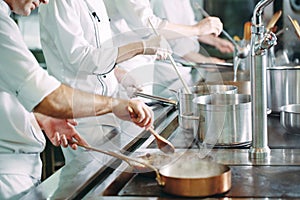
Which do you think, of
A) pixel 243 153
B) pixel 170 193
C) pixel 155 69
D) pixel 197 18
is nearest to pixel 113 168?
pixel 170 193

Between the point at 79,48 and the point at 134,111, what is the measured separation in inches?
28.6

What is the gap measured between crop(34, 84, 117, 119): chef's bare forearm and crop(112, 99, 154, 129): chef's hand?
0.5 inches

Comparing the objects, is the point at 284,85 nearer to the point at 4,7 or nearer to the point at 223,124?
the point at 223,124

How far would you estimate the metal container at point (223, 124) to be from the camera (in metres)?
1.71

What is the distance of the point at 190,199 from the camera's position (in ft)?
4.39

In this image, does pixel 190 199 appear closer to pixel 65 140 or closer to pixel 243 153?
pixel 243 153

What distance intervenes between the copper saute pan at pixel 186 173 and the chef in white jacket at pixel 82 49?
64 centimetres

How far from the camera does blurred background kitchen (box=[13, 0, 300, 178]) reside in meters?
3.79

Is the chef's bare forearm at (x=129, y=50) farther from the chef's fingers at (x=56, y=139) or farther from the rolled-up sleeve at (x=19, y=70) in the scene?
the rolled-up sleeve at (x=19, y=70)

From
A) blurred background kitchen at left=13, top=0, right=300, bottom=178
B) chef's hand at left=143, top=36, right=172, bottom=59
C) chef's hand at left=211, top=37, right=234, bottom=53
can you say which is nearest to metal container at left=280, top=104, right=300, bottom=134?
chef's hand at left=143, top=36, right=172, bottom=59

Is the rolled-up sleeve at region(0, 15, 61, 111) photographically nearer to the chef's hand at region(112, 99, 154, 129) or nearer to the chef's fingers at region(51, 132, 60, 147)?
the chef's hand at region(112, 99, 154, 129)

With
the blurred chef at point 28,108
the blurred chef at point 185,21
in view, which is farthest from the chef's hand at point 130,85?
the blurred chef at point 185,21

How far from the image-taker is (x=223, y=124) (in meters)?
1.72

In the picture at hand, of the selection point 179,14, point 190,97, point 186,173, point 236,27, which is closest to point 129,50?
point 190,97
